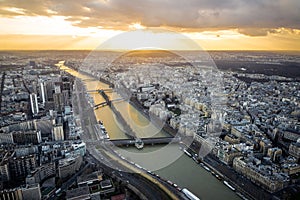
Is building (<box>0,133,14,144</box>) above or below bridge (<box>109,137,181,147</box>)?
above

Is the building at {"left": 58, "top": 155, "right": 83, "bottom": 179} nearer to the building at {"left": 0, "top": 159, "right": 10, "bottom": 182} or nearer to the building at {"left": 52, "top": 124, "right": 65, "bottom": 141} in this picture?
the building at {"left": 0, "top": 159, "right": 10, "bottom": 182}

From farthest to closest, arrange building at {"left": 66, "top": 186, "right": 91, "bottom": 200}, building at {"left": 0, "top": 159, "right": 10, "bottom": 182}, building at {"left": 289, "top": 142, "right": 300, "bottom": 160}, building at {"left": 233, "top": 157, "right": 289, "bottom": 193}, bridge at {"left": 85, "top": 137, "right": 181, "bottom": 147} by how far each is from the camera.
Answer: bridge at {"left": 85, "top": 137, "right": 181, "bottom": 147}, building at {"left": 289, "top": 142, "right": 300, "bottom": 160}, building at {"left": 0, "top": 159, "right": 10, "bottom": 182}, building at {"left": 233, "top": 157, "right": 289, "bottom": 193}, building at {"left": 66, "top": 186, "right": 91, "bottom": 200}

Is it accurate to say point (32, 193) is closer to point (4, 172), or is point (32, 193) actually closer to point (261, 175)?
point (4, 172)

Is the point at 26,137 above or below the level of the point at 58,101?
below

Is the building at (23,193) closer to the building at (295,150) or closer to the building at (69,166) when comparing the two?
the building at (69,166)

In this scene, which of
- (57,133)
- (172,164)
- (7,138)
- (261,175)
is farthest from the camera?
(57,133)

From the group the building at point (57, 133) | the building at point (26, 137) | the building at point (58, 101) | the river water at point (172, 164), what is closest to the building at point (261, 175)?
the river water at point (172, 164)

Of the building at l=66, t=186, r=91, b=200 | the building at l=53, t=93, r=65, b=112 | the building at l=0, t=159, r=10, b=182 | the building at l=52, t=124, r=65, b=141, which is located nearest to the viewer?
the building at l=66, t=186, r=91, b=200

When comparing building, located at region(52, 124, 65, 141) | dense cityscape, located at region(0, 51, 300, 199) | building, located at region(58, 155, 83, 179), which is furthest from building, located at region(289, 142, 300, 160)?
building, located at region(52, 124, 65, 141)

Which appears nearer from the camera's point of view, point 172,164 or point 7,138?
point 172,164

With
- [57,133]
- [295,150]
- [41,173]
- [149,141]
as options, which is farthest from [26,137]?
[295,150]
